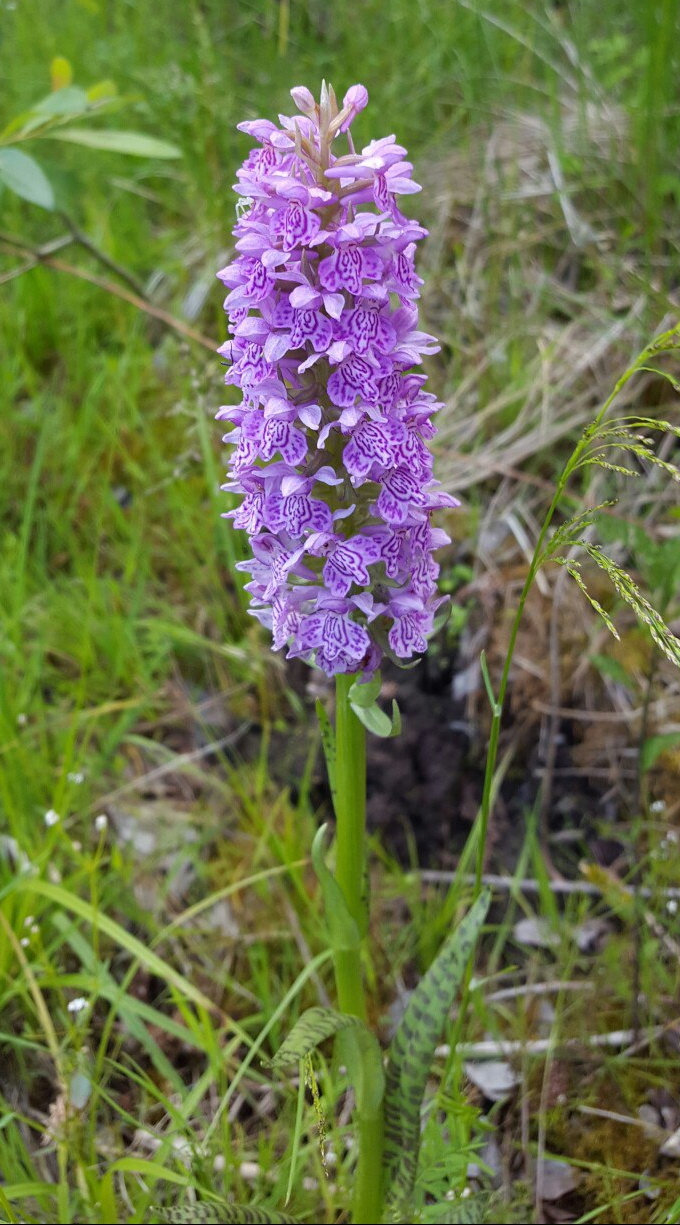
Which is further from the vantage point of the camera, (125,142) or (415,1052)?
(125,142)

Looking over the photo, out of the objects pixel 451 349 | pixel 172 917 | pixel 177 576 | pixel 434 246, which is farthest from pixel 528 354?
pixel 172 917

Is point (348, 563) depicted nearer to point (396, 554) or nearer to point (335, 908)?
point (396, 554)

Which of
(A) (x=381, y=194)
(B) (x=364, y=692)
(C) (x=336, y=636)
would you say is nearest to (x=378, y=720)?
(B) (x=364, y=692)

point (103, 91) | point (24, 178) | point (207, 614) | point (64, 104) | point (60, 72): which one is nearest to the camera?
point (24, 178)

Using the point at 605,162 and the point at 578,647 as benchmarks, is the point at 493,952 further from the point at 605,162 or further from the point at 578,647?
the point at 605,162

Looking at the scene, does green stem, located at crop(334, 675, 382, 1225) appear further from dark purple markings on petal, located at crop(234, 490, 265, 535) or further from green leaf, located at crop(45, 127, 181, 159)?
green leaf, located at crop(45, 127, 181, 159)
